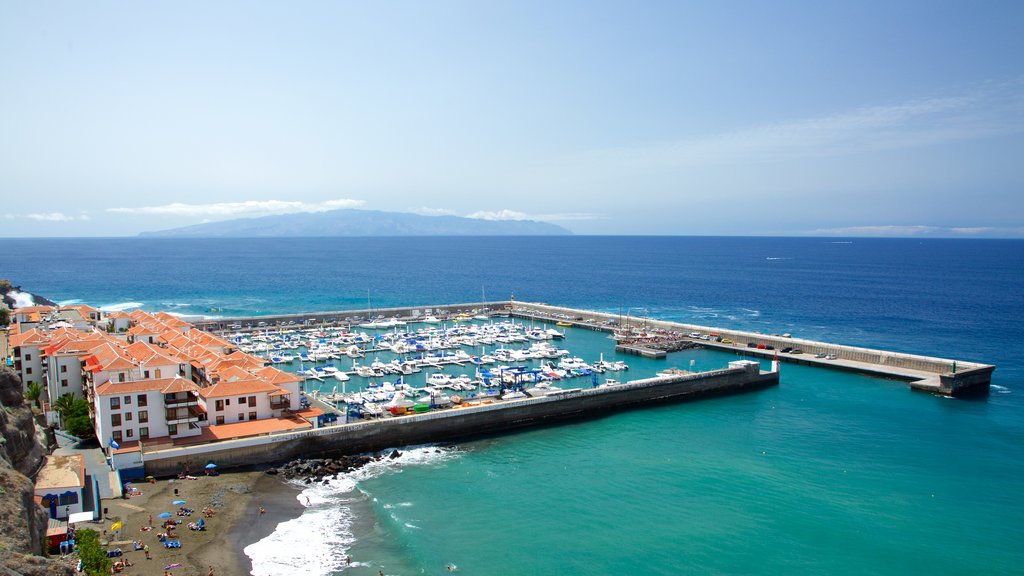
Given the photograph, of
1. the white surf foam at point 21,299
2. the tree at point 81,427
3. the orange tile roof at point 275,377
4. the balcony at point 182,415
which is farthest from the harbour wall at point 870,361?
the white surf foam at point 21,299

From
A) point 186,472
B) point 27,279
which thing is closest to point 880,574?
point 186,472

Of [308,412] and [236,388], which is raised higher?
[236,388]

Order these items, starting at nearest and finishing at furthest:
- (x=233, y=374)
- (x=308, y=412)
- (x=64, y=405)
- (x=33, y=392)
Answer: (x=64, y=405) < (x=33, y=392) < (x=233, y=374) < (x=308, y=412)

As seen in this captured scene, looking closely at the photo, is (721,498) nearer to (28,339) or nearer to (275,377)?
(275,377)

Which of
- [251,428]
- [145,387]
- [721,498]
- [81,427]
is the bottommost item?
[721,498]

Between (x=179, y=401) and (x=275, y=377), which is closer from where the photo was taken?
(x=179, y=401)

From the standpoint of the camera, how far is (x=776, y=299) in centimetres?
12400

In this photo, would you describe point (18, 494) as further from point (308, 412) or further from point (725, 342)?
point (725, 342)

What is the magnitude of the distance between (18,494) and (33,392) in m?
27.1

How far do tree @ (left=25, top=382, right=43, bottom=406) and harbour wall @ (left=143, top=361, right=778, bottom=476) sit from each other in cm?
1559

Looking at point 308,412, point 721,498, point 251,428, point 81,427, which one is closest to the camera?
point 721,498

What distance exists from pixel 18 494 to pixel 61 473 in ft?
33.6

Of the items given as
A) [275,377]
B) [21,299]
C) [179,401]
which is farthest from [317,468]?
[21,299]

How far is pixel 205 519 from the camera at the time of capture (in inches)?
1275
